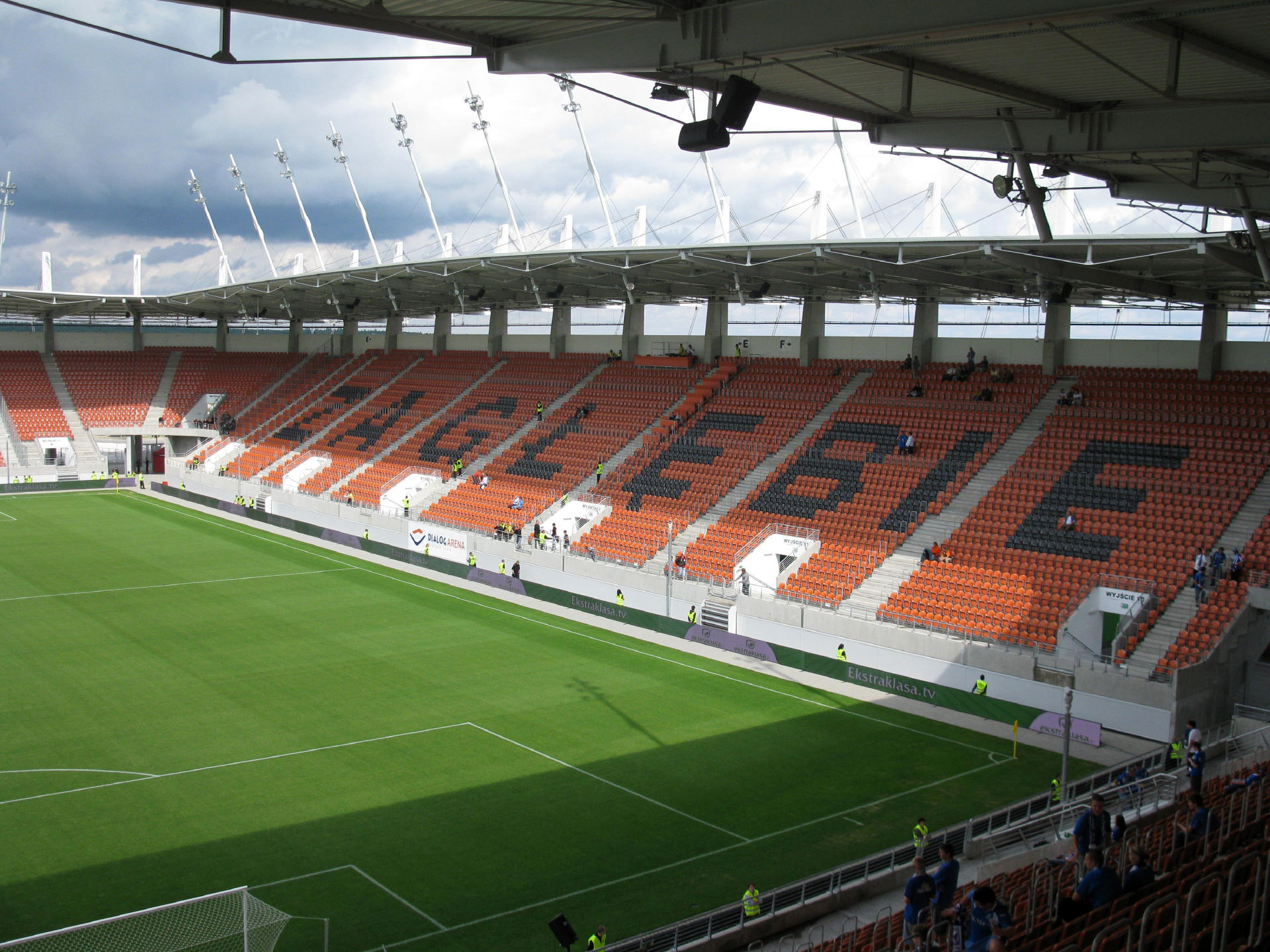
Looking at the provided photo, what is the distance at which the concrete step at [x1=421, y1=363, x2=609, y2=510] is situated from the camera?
43.8 m

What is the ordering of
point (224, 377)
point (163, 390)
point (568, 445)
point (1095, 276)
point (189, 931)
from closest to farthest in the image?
point (189, 931)
point (1095, 276)
point (568, 445)
point (163, 390)
point (224, 377)

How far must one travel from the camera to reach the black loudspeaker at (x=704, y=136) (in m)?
10.7

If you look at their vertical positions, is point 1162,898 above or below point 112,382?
below

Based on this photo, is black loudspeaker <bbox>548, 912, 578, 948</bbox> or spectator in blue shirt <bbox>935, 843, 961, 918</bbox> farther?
black loudspeaker <bbox>548, 912, 578, 948</bbox>

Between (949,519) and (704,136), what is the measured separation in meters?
21.5

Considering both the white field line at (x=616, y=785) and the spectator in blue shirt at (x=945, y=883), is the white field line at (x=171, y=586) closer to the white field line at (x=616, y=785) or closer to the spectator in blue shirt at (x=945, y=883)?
the white field line at (x=616, y=785)

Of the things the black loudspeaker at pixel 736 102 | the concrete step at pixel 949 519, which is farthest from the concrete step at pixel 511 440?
the black loudspeaker at pixel 736 102

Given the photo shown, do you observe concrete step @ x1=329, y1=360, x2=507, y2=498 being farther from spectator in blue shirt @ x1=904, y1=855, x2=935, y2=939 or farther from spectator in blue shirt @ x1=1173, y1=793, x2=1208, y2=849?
spectator in blue shirt @ x1=1173, y1=793, x2=1208, y2=849

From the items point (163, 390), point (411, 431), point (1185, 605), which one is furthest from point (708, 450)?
point (163, 390)

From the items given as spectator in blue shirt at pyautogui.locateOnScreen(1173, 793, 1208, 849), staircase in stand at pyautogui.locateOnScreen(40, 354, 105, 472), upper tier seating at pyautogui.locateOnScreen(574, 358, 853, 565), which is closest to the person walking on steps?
spectator in blue shirt at pyautogui.locateOnScreen(1173, 793, 1208, 849)

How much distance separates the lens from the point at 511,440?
1811 inches

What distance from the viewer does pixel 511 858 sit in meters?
16.1

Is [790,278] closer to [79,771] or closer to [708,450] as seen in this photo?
[708,450]

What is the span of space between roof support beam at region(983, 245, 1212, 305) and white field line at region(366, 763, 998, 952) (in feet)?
39.2
